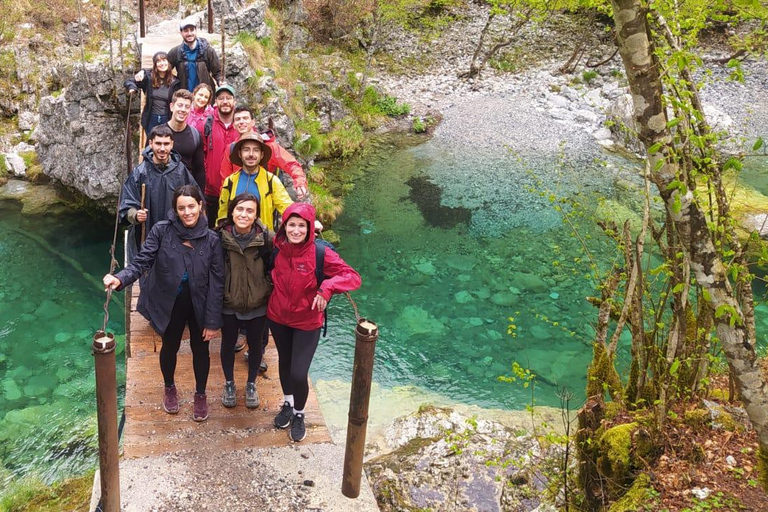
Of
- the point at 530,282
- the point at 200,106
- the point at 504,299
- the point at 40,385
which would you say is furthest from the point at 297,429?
the point at 530,282

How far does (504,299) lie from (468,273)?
1271mm

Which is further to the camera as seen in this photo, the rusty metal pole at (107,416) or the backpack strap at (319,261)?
the backpack strap at (319,261)

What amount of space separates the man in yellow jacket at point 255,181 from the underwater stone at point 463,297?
26.5 ft

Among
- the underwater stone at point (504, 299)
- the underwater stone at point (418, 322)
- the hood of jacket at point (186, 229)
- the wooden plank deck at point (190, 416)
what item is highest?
the hood of jacket at point (186, 229)

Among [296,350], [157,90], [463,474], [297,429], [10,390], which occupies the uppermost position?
[157,90]

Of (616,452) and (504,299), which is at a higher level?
(616,452)

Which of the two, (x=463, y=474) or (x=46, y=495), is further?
(x=46, y=495)

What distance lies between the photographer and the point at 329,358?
11359 millimetres

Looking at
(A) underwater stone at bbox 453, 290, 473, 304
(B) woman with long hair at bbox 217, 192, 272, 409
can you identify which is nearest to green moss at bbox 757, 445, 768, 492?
(B) woman with long hair at bbox 217, 192, 272, 409

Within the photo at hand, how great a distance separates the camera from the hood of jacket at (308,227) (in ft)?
15.6

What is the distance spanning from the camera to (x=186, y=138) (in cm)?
650

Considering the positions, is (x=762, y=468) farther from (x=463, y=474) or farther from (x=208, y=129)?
(x=208, y=129)

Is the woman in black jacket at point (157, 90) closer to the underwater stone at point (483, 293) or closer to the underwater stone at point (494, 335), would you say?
the underwater stone at point (494, 335)

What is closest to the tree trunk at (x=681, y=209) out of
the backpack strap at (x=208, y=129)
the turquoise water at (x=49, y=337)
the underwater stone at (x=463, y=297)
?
the backpack strap at (x=208, y=129)
